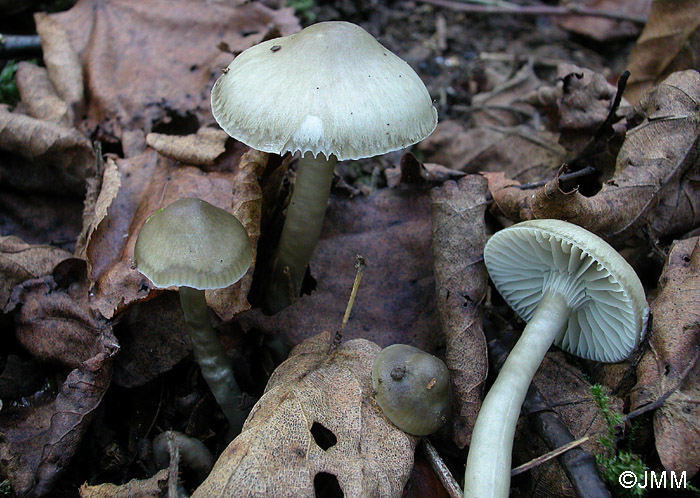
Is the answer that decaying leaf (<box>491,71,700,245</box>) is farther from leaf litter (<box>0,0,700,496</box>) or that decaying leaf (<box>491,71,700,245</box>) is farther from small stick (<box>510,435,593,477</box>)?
small stick (<box>510,435,593,477</box>)

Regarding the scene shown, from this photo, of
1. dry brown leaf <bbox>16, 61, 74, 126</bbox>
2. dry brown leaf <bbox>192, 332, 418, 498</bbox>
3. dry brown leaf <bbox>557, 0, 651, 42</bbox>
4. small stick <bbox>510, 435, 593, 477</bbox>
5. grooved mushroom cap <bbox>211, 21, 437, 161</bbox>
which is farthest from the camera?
dry brown leaf <bbox>557, 0, 651, 42</bbox>

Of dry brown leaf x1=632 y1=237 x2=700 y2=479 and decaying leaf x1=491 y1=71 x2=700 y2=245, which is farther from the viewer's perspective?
decaying leaf x1=491 y1=71 x2=700 y2=245

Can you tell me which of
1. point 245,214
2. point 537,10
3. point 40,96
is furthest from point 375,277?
point 537,10

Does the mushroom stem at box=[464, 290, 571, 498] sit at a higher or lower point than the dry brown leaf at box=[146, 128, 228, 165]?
lower

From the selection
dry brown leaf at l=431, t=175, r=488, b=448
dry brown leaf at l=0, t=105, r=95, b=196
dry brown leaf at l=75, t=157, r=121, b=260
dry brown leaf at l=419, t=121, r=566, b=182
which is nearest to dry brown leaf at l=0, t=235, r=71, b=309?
dry brown leaf at l=75, t=157, r=121, b=260

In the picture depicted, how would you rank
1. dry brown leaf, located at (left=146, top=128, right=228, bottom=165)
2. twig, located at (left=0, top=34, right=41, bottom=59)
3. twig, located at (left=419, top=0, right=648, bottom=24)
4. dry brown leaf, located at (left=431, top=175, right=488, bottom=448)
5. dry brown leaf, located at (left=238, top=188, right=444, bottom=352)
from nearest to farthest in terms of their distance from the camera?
dry brown leaf, located at (left=431, top=175, right=488, bottom=448) < dry brown leaf, located at (left=238, top=188, right=444, bottom=352) < dry brown leaf, located at (left=146, top=128, right=228, bottom=165) < twig, located at (left=0, top=34, right=41, bottom=59) < twig, located at (left=419, top=0, right=648, bottom=24)

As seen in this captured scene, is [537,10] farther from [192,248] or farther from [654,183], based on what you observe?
[192,248]

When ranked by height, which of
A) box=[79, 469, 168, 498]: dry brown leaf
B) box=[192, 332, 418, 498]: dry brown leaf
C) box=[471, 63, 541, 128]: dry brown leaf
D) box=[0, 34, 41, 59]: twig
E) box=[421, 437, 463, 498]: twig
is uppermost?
box=[0, 34, 41, 59]: twig
